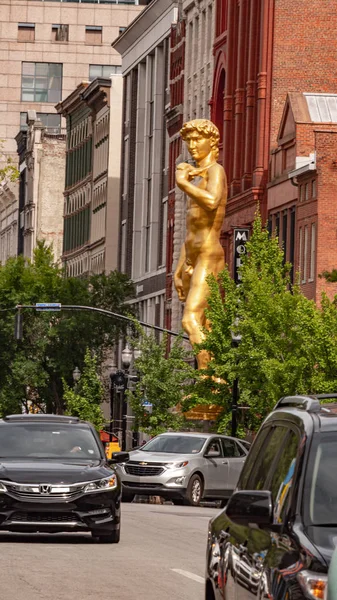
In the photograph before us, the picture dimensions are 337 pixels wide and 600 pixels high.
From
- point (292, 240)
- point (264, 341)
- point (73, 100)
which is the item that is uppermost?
point (73, 100)

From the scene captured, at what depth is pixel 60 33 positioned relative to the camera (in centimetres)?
15262

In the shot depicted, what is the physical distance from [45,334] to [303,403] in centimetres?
7023

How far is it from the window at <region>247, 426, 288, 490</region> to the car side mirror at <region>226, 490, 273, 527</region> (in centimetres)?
76

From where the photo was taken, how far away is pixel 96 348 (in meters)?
80.1

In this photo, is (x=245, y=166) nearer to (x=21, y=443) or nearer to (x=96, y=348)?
(x=96, y=348)

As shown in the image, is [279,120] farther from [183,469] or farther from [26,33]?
[26,33]

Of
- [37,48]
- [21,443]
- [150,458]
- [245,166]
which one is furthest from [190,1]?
[37,48]

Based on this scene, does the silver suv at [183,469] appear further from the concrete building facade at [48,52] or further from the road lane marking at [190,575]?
the concrete building facade at [48,52]

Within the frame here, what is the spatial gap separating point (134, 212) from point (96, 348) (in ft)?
57.2

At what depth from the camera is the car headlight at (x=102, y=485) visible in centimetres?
2070

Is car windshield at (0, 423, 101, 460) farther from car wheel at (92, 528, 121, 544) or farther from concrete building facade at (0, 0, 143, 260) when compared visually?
concrete building facade at (0, 0, 143, 260)

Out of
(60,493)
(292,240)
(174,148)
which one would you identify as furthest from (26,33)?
(60,493)

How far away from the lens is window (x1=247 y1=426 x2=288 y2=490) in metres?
8.74

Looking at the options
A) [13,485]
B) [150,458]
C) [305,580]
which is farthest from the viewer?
[150,458]
